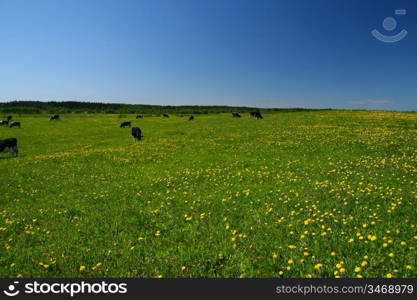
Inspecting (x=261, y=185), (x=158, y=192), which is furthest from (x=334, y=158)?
(x=158, y=192)

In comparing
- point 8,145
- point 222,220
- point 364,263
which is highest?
point 8,145

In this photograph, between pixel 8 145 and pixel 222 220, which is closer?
pixel 222 220

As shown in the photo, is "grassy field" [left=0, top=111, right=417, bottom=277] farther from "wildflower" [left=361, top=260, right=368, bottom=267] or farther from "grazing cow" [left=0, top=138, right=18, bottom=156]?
"grazing cow" [left=0, top=138, right=18, bottom=156]

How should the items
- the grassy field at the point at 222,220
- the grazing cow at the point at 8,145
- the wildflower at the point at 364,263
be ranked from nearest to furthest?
1. the wildflower at the point at 364,263
2. the grassy field at the point at 222,220
3. the grazing cow at the point at 8,145

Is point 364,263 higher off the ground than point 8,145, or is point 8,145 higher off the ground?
point 8,145

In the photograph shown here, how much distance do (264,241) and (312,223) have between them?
1.81 metres

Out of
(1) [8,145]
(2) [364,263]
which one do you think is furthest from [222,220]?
(1) [8,145]

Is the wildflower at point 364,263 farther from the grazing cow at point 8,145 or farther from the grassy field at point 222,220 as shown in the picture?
the grazing cow at point 8,145

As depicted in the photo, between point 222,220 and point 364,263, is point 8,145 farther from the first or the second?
point 364,263

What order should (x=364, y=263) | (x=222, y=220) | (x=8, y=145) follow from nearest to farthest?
1. (x=364, y=263)
2. (x=222, y=220)
3. (x=8, y=145)

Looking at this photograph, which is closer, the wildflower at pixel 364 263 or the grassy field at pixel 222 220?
the wildflower at pixel 364 263

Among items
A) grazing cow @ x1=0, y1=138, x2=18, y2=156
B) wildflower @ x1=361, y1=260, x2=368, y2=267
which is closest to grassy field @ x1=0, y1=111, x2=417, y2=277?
wildflower @ x1=361, y1=260, x2=368, y2=267

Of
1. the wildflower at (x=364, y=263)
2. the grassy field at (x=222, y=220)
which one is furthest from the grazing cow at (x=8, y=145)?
the wildflower at (x=364, y=263)

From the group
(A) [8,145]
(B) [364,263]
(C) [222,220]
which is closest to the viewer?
(B) [364,263]
